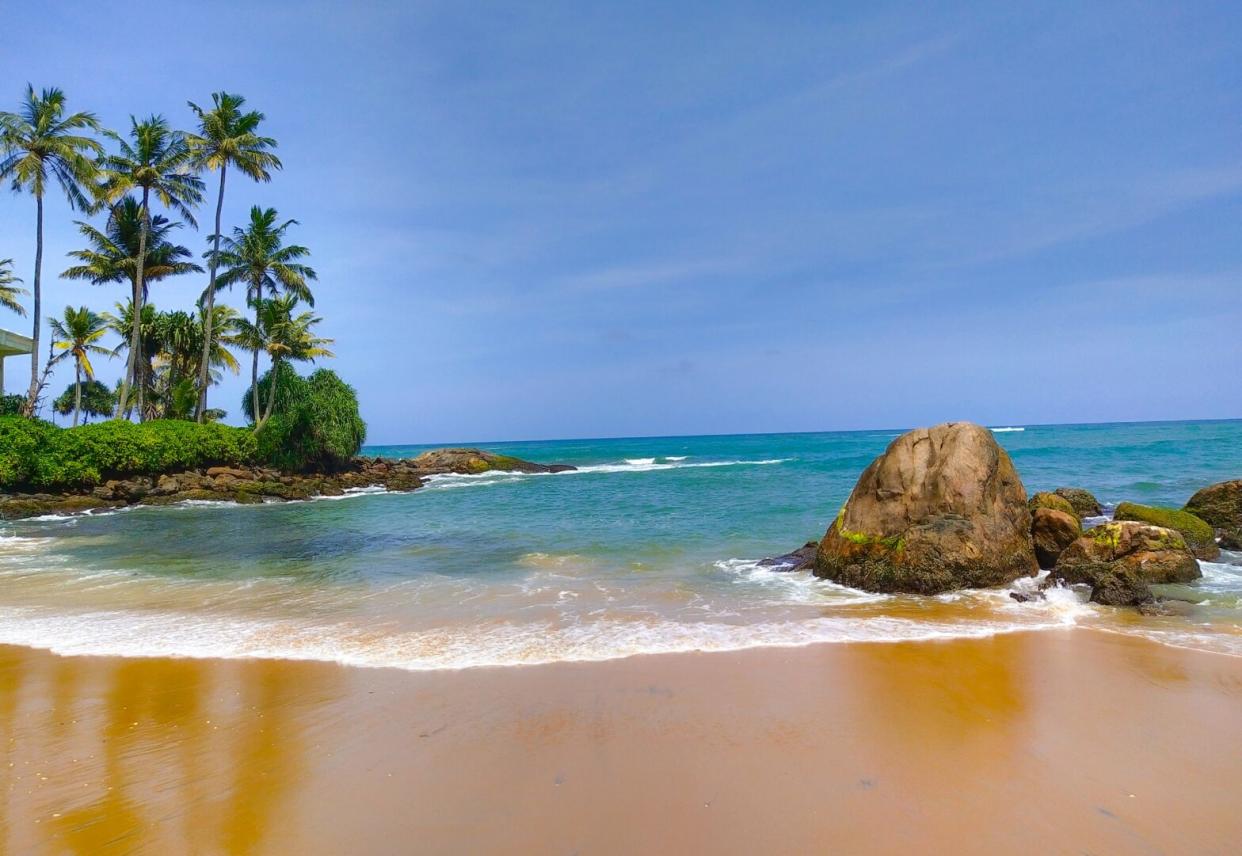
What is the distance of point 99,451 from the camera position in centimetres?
2850

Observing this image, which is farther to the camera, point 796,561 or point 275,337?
point 275,337

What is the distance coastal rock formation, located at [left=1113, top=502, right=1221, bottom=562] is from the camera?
1232 cm

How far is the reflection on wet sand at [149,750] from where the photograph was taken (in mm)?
3871

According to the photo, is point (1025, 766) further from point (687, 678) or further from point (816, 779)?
point (687, 678)

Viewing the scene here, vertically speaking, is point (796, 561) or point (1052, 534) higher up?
point (1052, 534)

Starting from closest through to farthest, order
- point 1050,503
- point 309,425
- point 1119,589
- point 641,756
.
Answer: point 641,756
point 1119,589
point 1050,503
point 309,425

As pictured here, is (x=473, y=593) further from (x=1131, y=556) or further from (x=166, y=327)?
(x=166, y=327)

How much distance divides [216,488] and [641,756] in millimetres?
33025

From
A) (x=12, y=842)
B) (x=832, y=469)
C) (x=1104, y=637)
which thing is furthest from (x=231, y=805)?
(x=832, y=469)

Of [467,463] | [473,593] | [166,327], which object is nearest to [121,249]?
[166,327]

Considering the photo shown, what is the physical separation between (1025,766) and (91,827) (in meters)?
6.05

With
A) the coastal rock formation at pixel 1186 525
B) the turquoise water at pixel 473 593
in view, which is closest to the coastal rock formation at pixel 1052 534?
the turquoise water at pixel 473 593

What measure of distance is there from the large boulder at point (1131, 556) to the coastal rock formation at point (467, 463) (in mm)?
44154

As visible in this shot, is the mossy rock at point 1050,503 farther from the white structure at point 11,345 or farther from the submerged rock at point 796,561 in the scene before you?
the white structure at point 11,345
